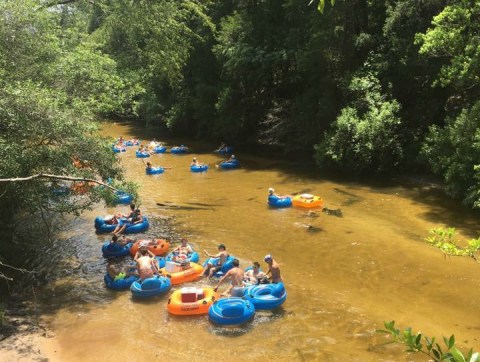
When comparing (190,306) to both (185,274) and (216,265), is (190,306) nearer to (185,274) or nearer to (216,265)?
(185,274)

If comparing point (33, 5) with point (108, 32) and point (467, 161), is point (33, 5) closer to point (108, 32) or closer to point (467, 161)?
point (108, 32)

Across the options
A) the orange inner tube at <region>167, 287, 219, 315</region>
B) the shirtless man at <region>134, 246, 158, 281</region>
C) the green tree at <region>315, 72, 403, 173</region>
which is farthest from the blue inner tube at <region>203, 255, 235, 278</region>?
the green tree at <region>315, 72, 403, 173</region>

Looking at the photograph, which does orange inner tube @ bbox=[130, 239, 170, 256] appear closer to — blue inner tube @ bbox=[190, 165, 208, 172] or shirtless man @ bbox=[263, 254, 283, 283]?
shirtless man @ bbox=[263, 254, 283, 283]

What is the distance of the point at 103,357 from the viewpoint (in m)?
8.31

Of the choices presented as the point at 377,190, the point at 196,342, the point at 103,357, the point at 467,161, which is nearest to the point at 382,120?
the point at 377,190

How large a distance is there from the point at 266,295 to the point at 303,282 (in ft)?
5.16

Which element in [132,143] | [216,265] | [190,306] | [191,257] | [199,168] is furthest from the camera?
[132,143]

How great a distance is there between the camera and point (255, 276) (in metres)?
10.6

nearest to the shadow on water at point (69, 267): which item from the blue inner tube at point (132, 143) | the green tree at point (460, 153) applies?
the green tree at point (460, 153)

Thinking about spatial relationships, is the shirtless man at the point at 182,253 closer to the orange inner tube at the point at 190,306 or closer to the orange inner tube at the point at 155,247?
the orange inner tube at the point at 155,247

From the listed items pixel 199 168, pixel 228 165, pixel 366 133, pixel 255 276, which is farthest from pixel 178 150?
pixel 255 276

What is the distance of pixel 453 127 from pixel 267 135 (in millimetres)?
13900

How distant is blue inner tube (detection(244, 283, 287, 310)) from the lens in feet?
31.8

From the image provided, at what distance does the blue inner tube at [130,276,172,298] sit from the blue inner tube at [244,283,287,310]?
6.77 ft
